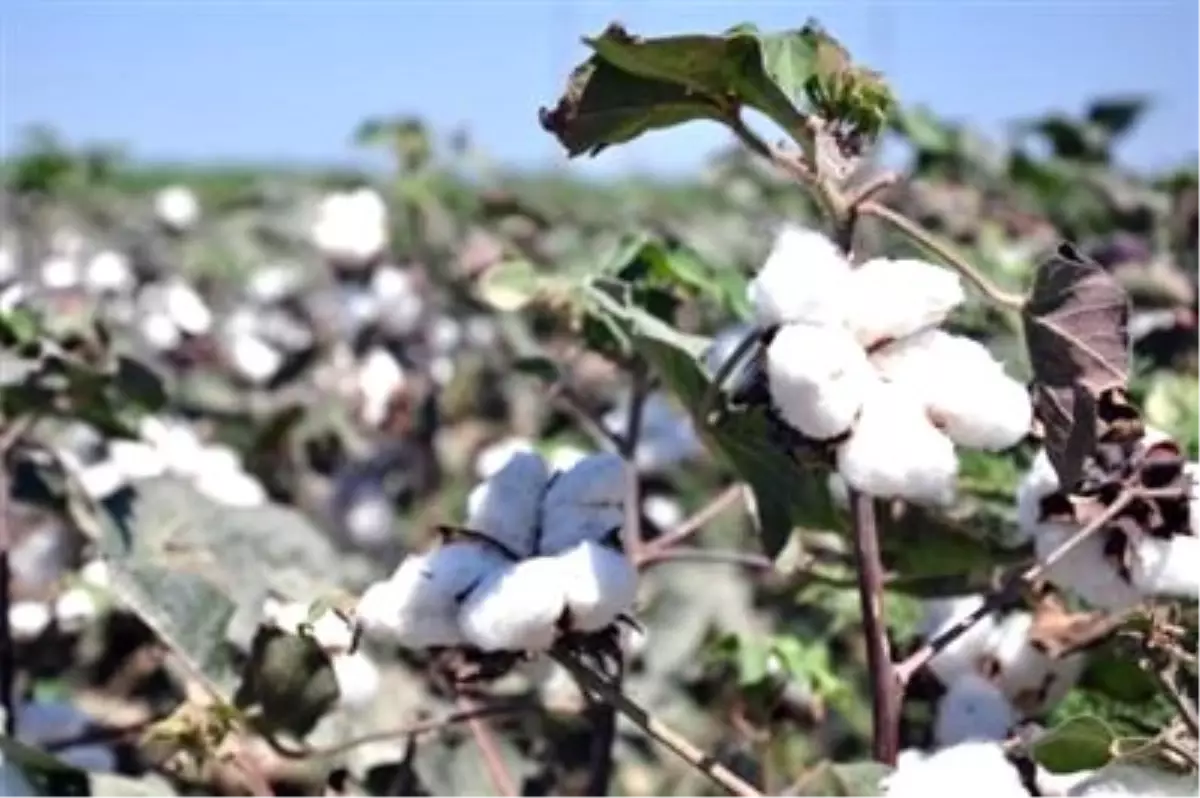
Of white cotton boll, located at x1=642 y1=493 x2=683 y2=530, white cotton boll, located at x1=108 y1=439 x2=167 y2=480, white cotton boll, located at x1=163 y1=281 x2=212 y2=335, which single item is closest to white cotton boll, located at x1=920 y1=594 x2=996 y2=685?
white cotton boll, located at x1=108 y1=439 x2=167 y2=480

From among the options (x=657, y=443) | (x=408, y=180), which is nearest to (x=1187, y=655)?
(x=657, y=443)

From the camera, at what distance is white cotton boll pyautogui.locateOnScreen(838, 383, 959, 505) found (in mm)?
901

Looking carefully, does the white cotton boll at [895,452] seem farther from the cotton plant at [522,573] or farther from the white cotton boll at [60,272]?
the white cotton boll at [60,272]

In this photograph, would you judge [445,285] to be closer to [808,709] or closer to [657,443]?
[657,443]

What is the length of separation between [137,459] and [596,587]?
99 centimetres

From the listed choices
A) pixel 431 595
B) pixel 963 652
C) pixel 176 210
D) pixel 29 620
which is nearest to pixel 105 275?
pixel 29 620

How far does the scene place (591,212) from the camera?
4.78 metres

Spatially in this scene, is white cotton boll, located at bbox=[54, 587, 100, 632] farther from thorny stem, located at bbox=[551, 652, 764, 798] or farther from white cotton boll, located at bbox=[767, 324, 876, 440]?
white cotton boll, located at bbox=[767, 324, 876, 440]

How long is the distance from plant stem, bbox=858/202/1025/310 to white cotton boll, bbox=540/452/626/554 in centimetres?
17

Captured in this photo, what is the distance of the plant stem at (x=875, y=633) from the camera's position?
3.16 ft

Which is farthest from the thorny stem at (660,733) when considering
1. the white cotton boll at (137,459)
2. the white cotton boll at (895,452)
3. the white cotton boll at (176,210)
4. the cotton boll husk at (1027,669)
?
the white cotton boll at (176,210)

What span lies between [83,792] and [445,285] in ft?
6.49

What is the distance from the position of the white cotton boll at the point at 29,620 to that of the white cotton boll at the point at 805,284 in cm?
86

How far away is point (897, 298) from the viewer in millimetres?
921
